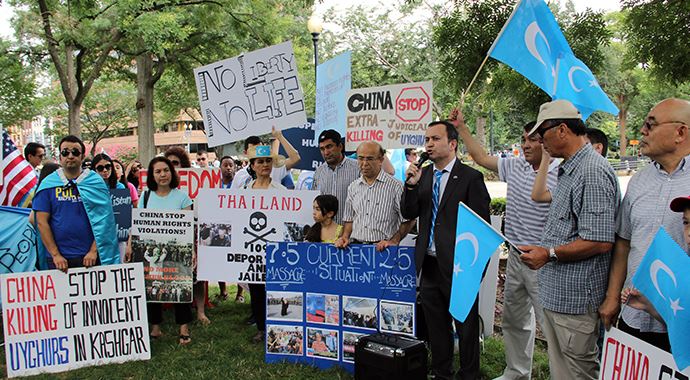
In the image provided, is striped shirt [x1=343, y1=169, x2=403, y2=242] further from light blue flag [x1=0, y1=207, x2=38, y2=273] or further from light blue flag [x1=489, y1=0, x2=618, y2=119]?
light blue flag [x1=0, y1=207, x2=38, y2=273]

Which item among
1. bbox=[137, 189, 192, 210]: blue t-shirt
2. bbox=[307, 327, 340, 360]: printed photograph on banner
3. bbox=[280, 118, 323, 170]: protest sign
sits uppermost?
bbox=[280, 118, 323, 170]: protest sign

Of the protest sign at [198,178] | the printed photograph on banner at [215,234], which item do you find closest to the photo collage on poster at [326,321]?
the printed photograph on banner at [215,234]

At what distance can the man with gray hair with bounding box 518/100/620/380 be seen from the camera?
2.96 meters

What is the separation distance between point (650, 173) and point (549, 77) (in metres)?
1.51

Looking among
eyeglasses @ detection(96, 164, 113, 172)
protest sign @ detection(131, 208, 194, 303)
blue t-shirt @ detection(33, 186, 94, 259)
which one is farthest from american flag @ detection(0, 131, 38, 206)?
protest sign @ detection(131, 208, 194, 303)

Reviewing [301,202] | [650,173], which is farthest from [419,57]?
[650,173]

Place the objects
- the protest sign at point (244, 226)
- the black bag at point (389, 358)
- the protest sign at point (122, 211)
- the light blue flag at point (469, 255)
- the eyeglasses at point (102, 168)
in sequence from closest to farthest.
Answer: the light blue flag at point (469, 255) → the black bag at point (389, 358) → the protest sign at point (244, 226) → the protest sign at point (122, 211) → the eyeglasses at point (102, 168)

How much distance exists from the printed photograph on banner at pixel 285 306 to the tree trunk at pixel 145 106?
51.7 ft

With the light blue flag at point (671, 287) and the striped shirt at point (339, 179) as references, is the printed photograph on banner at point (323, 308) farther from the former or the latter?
the light blue flag at point (671, 287)

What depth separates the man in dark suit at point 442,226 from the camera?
165 inches

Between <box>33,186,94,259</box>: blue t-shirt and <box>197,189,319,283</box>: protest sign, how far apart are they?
1080 mm

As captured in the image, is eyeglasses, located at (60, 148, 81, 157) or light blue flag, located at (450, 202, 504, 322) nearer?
light blue flag, located at (450, 202, 504, 322)

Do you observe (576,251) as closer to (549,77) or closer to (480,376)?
(549,77)

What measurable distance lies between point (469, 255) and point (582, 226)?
24.4 inches
